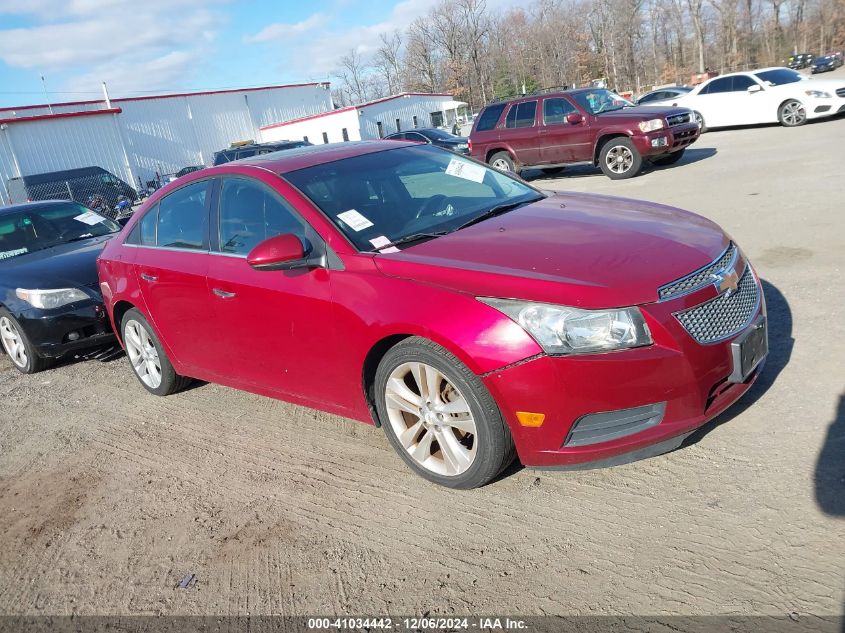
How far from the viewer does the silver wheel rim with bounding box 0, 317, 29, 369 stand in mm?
6598

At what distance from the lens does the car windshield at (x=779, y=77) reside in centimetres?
1692

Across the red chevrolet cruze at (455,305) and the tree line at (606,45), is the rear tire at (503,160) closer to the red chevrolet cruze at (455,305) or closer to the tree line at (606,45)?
the red chevrolet cruze at (455,305)

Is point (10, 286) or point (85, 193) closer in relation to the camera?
point (10, 286)

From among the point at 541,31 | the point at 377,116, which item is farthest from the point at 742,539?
the point at 541,31

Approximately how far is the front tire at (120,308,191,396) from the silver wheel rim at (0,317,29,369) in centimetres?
184

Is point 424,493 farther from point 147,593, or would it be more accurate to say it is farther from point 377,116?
point 377,116

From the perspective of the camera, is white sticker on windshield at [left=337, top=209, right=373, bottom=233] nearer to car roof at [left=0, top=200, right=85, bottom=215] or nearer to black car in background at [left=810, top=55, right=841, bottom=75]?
car roof at [left=0, top=200, right=85, bottom=215]

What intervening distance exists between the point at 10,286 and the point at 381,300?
4916 mm

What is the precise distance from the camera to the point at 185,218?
15.3 feet

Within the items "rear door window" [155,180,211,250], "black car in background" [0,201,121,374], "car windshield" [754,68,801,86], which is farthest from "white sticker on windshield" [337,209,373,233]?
"car windshield" [754,68,801,86]

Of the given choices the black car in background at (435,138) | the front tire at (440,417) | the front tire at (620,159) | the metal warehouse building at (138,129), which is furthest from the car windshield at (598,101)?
the metal warehouse building at (138,129)

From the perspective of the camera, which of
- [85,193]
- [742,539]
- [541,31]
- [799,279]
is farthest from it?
[541,31]

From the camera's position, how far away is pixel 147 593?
3025 mm

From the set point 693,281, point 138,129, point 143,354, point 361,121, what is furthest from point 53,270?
point 361,121
